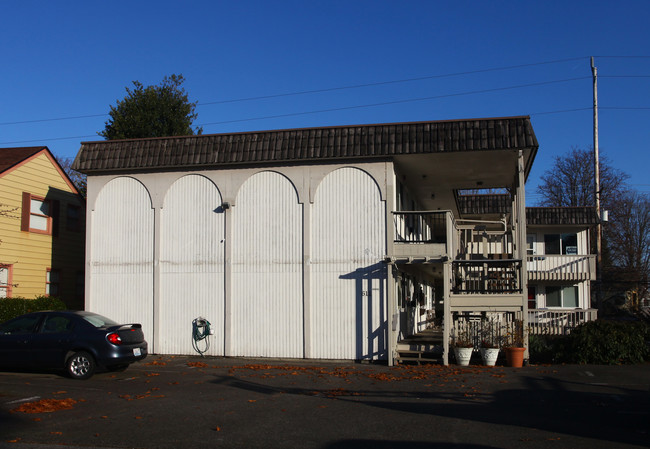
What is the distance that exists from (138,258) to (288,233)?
4781mm

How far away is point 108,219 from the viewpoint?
19.6 metres

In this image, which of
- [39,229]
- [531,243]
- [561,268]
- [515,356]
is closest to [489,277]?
[515,356]

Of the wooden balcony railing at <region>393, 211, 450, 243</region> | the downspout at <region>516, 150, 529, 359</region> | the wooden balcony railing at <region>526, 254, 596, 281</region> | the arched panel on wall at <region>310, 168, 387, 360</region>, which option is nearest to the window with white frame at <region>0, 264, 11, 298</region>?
the arched panel on wall at <region>310, 168, 387, 360</region>

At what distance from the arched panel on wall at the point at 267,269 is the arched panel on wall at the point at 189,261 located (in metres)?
0.58

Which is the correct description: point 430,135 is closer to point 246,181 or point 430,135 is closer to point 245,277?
point 246,181

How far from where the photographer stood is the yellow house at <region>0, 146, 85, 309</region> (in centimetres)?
2058

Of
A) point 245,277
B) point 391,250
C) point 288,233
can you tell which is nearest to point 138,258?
point 245,277

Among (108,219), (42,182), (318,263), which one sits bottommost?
(318,263)

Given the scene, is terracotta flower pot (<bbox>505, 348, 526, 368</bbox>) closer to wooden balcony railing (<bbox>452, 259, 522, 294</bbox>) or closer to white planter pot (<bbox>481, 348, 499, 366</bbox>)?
white planter pot (<bbox>481, 348, 499, 366</bbox>)

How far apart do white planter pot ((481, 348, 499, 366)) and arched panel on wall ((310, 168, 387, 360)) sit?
2625mm

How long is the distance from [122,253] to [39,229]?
4.64 m

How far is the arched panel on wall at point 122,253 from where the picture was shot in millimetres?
19188

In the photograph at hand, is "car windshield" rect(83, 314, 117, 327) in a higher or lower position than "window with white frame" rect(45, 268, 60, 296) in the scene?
lower

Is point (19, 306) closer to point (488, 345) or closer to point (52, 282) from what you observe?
point (52, 282)
